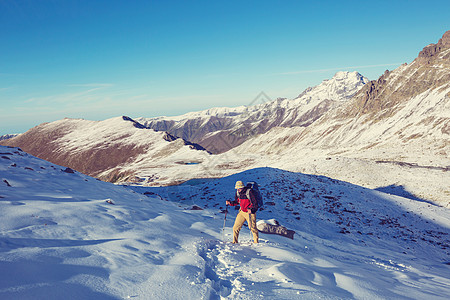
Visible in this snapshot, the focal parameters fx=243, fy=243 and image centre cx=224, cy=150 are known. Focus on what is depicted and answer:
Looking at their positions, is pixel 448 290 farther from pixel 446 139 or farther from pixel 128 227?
pixel 446 139

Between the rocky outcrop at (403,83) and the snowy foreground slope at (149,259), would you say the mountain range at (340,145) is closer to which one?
the rocky outcrop at (403,83)

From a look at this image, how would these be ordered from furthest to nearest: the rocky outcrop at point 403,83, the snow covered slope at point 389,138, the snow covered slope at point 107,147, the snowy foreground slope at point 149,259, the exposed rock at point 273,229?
the snow covered slope at point 107,147
the rocky outcrop at point 403,83
the snow covered slope at point 389,138
the exposed rock at point 273,229
the snowy foreground slope at point 149,259

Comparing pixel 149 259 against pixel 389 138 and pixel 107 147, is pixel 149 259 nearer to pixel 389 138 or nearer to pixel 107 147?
Answer: pixel 389 138

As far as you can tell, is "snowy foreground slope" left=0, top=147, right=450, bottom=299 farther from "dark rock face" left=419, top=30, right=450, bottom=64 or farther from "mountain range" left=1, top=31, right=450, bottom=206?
"dark rock face" left=419, top=30, right=450, bottom=64

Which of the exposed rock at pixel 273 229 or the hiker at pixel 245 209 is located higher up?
the hiker at pixel 245 209

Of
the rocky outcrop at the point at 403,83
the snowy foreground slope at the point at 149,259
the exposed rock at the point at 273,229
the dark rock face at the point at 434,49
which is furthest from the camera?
the dark rock face at the point at 434,49

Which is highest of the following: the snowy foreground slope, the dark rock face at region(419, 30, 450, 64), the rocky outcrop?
the dark rock face at region(419, 30, 450, 64)

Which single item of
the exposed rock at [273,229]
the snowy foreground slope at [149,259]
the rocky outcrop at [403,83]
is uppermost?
the rocky outcrop at [403,83]

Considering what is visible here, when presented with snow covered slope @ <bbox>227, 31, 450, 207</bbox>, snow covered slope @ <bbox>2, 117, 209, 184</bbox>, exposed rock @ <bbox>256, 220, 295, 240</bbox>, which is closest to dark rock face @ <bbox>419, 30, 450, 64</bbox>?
snow covered slope @ <bbox>227, 31, 450, 207</bbox>

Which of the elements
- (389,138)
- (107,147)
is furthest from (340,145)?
(107,147)

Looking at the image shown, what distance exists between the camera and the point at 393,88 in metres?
125

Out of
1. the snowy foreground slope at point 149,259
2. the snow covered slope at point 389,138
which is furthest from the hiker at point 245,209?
the snow covered slope at point 389,138

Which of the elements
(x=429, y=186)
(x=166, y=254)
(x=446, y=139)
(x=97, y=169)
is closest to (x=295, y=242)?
(x=166, y=254)

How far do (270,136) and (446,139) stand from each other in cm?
9942
